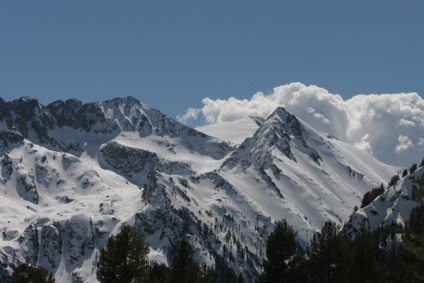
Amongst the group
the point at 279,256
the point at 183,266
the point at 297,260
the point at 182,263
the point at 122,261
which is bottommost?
the point at 122,261

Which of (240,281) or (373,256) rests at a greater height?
(240,281)

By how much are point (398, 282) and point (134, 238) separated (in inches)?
1052

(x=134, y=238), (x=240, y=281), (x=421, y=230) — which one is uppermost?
(x=240, y=281)

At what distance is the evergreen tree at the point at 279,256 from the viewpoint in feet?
193

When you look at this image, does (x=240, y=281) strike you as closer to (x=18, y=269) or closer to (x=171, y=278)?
(x=171, y=278)

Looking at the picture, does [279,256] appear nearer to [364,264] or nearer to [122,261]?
[364,264]

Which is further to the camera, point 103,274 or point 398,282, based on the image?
point 398,282

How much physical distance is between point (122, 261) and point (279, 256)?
1532 centimetres

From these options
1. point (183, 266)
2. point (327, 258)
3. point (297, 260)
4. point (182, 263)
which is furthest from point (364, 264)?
point (182, 263)

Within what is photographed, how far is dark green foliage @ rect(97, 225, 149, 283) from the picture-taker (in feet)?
180

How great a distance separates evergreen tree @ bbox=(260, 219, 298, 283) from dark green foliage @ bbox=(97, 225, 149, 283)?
12088mm

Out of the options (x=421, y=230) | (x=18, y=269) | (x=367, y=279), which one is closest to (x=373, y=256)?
(x=367, y=279)

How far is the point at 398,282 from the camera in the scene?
61.1 metres

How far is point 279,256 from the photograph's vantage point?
59625mm
